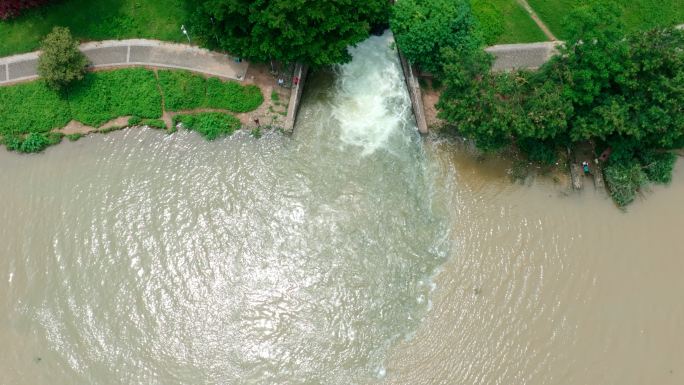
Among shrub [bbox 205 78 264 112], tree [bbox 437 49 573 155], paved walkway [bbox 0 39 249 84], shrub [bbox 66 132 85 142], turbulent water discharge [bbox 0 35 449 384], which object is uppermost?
tree [bbox 437 49 573 155]

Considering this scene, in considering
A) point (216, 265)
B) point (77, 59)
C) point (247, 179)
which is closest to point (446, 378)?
point (216, 265)

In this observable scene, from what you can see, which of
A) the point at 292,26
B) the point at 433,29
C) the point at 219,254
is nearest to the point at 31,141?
the point at 219,254

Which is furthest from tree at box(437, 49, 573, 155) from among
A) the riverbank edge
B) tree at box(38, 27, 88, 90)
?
tree at box(38, 27, 88, 90)

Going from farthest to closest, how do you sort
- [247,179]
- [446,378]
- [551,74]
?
[247,179] → [551,74] → [446,378]

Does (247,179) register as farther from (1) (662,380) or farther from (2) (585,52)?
(1) (662,380)

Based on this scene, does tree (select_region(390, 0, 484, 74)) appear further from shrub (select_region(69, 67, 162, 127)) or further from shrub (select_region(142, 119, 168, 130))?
shrub (select_region(69, 67, 162, 127))

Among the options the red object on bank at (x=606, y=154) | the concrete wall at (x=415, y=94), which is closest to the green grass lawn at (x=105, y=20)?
the concrete wall at (x=415, y=94)
